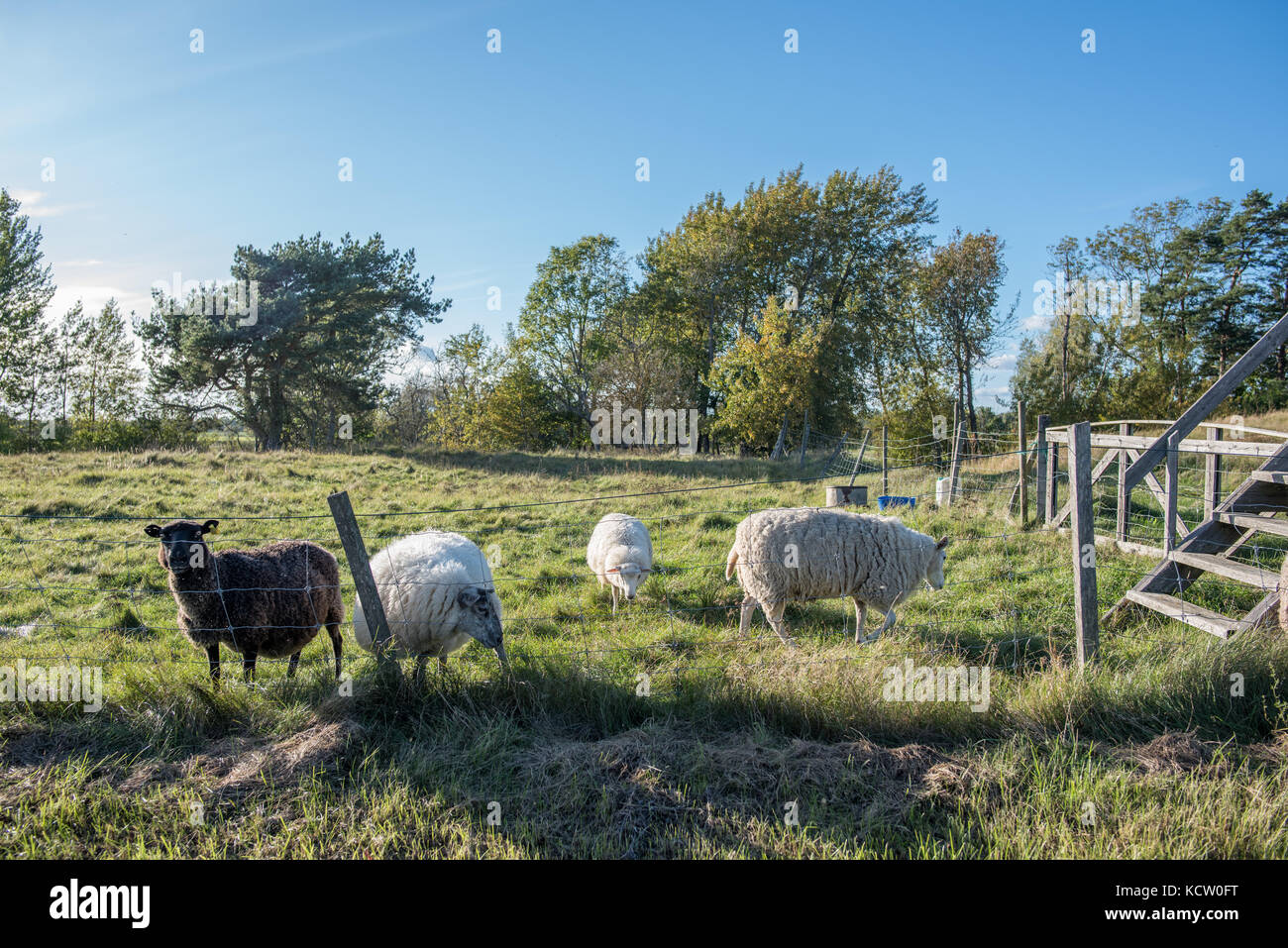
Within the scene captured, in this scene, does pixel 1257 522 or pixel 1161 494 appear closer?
pixel 1257 522

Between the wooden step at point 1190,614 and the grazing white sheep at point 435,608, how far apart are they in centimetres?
592

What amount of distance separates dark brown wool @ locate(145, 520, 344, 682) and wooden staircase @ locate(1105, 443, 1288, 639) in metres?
7.36

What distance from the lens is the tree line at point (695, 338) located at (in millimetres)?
28859

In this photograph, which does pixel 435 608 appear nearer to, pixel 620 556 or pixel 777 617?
pixel 620 556

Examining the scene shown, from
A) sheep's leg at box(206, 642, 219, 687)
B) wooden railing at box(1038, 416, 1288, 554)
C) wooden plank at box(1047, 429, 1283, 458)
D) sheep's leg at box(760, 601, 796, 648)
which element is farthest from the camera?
wooden railing at box(1038, 416, 1288, 554)

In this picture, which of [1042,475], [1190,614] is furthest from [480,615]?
[1042,475]

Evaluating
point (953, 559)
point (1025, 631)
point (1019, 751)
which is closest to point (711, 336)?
point (953, 559)

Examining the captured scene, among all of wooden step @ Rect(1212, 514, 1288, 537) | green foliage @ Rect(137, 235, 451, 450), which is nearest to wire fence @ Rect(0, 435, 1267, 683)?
wooden step @ Rect(1212, 514, 1288, 537)

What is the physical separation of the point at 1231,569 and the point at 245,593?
8.57 m

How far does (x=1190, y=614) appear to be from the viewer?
5.72m

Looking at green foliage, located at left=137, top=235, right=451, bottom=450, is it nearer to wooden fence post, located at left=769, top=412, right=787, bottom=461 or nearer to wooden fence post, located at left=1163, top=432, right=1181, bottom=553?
wooden fence post, located at left=769, top=412, right=787, bottom=461

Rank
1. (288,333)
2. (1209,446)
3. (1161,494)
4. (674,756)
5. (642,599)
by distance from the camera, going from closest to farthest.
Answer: (674,756), (1209,446), (642,599), (1161,494), (288,333)

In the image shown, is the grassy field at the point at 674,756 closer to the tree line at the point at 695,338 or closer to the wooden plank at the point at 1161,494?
the wooden plank at the point at 1161,494

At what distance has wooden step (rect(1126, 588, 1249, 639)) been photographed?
5.27 m
